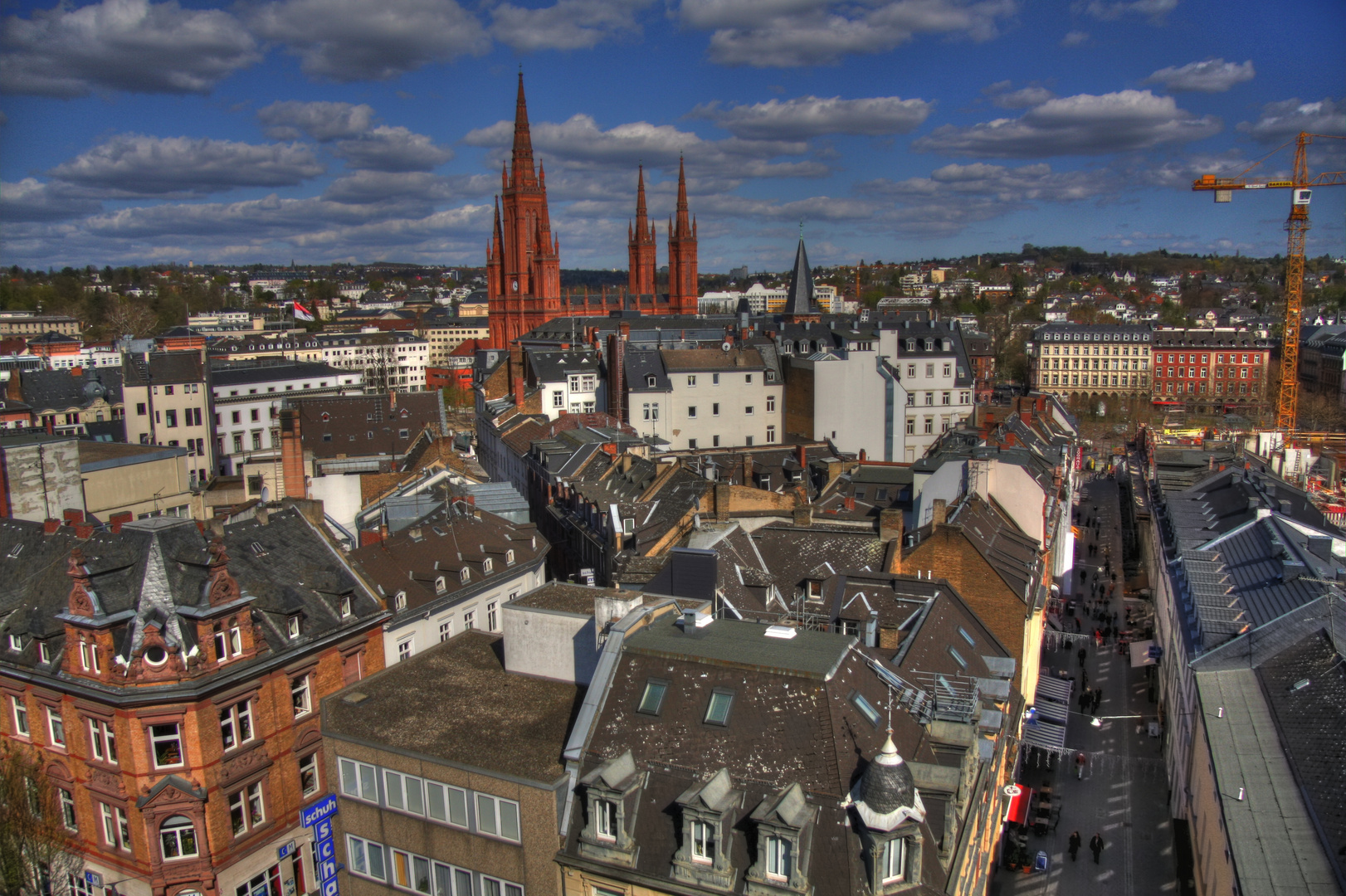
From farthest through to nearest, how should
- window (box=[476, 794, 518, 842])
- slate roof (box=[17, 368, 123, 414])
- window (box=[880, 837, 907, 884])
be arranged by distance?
1. slate roof (box=[17, 368, 123, 414])
2. window (box=[476, 794, 518, 842])
3. window (box=[880, 837, 907, 884])

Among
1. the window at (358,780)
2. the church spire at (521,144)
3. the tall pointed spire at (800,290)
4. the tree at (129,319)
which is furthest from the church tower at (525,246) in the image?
the window at (358,780)

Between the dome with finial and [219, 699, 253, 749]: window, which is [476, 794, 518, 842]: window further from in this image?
[219, 699, 253, 749]: window

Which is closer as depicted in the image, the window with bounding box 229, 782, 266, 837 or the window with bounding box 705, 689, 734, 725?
the window with bounding box 705, 689, 734, 725

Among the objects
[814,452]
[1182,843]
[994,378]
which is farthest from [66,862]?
[994,378]

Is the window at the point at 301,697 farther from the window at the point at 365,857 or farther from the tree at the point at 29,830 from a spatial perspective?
the window at the point at 365,857

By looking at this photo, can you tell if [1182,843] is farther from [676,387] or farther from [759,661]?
[676,387]

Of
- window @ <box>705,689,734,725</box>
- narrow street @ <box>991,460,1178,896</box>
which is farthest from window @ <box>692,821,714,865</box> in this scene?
narrow street @ <box>991,460,1178,896</box>
